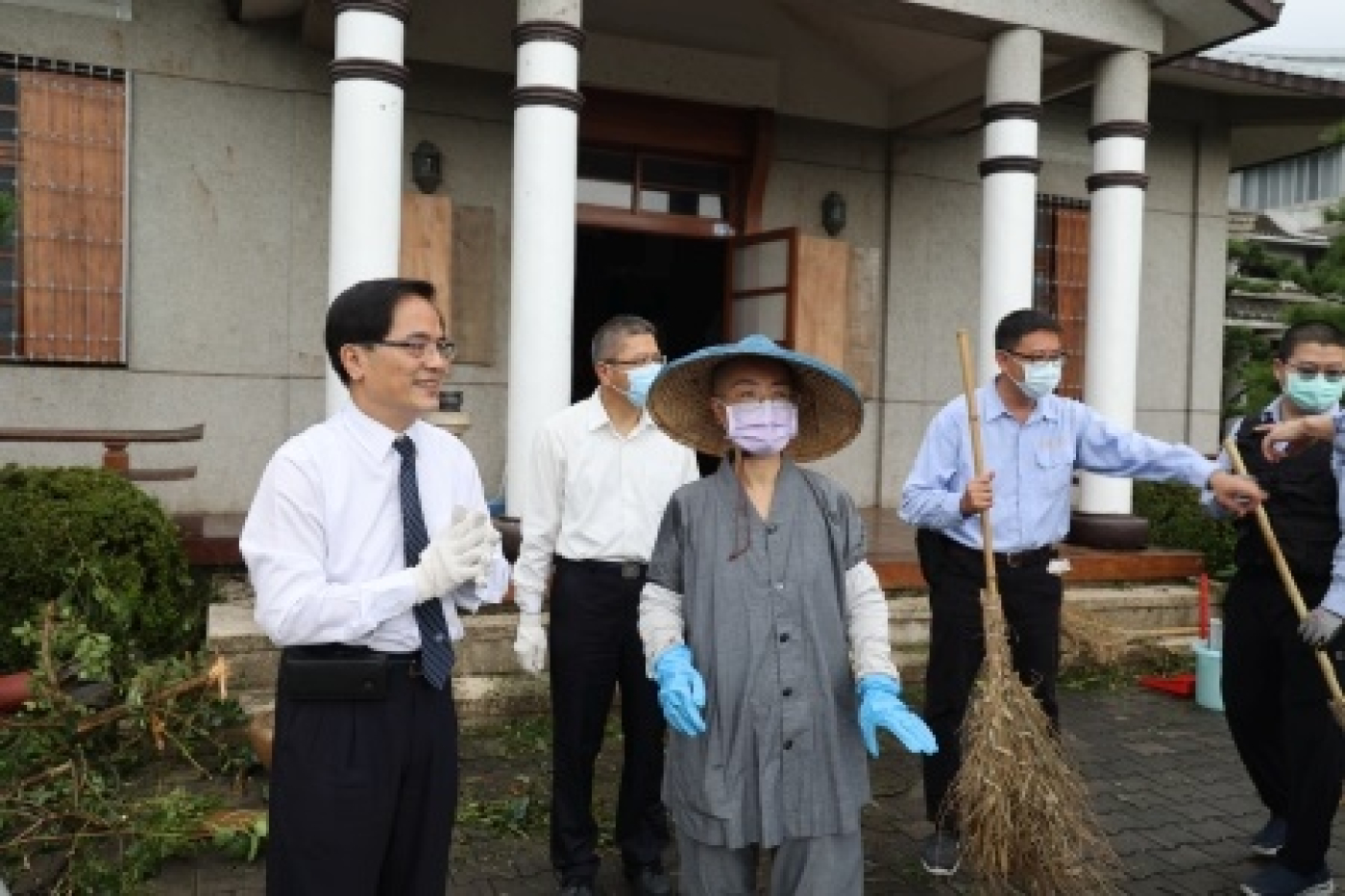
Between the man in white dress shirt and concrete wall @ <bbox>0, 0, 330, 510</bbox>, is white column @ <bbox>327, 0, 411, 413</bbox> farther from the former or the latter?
the man in white dress shirt

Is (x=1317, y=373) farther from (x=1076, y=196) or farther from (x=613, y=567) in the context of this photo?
(x=1076, y=196)

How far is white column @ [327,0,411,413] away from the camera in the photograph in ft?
20.1

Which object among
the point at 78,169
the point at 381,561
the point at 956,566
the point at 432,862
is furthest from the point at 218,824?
the point at 78,169

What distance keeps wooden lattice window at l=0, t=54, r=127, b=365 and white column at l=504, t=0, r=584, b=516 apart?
10.2 ft

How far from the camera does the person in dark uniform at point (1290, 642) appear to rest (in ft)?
13.3

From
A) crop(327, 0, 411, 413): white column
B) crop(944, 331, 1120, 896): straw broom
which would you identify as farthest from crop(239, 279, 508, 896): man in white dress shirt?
A: crop(327, 0, 411, 413): white column

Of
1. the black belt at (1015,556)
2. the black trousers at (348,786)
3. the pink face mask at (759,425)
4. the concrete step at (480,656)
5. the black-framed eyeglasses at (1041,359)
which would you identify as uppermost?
the black-framed eyeglasses at (1041,359)

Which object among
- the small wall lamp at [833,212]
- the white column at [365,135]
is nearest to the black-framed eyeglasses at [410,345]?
the white column at [365,135]

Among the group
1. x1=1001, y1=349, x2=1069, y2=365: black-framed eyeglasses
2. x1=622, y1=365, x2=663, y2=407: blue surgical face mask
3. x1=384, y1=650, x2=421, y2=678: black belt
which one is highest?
x1=1001, y1=349, x2=1069, y2=365: black-framed eyeglasses

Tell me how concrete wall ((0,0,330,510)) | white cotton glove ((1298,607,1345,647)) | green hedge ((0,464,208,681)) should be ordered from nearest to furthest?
white cotton glove ((1298,607,1345,647)), green hedge ((0,464,208,681)), concrete wall ((0,0,330,510))

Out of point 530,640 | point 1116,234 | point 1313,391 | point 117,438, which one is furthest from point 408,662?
point 1116,234

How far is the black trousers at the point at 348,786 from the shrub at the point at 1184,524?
7626mm

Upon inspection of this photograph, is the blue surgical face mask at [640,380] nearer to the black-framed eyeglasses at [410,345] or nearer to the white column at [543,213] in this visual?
the black-framed eyeglasses at [410,345]

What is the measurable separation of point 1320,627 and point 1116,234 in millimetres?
5147
